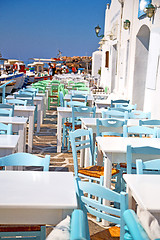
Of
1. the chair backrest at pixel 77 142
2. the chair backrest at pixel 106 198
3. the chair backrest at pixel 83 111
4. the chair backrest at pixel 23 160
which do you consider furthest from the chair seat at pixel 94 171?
the chair backrest at pixel 83 111

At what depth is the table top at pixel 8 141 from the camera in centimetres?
347

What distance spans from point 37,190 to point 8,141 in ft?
4.97

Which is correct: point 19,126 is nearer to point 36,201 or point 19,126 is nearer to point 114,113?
point 114,113

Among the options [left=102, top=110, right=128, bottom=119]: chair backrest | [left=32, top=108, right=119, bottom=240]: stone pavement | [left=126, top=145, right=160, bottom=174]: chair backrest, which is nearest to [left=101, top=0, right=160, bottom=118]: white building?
[left=102, top=110, right=128, bottom=119]: chair backrest

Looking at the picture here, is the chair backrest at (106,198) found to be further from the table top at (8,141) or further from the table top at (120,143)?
the table top at (8,141)

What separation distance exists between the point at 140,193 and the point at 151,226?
0.82 meters

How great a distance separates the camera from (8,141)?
12.0 feet

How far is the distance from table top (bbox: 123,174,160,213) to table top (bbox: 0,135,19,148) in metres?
1.37

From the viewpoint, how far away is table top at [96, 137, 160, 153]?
136 inches

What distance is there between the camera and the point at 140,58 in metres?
9.20

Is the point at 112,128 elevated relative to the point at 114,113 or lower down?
lower down

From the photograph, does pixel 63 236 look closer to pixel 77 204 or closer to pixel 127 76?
pixel 77 204

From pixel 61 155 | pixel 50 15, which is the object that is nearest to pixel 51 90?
pixel 61 155

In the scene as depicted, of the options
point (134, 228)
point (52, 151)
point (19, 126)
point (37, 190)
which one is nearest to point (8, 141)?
point (19, 126)
